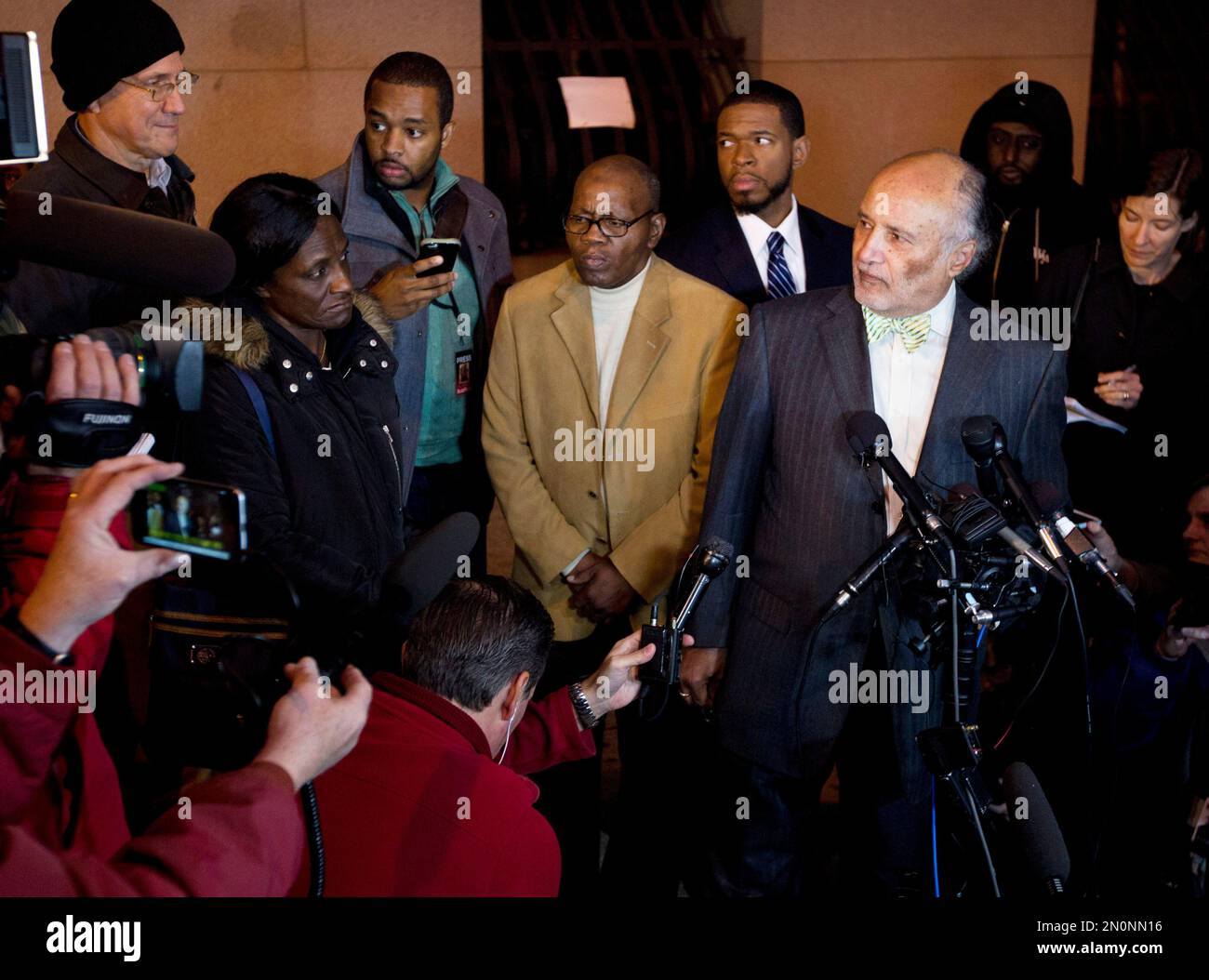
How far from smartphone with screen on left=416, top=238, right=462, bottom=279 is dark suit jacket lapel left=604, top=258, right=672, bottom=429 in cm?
49

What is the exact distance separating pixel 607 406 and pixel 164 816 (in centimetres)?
198

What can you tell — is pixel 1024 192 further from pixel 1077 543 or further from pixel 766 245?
pixel 1077 543

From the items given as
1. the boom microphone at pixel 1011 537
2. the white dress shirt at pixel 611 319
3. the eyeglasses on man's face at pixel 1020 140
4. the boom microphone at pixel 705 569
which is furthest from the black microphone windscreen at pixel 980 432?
the eyeglasses on man's face at pixel 1020 140

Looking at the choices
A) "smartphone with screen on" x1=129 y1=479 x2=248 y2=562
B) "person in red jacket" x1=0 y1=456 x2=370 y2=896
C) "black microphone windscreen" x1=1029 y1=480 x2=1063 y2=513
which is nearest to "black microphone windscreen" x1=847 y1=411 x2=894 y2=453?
"black microphone windscreen" x1=1029 y1=480 x2=1063 y2=513

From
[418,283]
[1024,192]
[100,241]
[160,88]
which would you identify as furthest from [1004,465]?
[1024,192]

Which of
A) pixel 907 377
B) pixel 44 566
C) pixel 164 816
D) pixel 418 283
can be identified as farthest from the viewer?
pixel 418 283

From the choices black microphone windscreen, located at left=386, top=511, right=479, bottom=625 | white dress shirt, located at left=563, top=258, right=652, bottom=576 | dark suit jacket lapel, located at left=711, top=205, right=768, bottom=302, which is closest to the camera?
black microphone windscreen, located at left=386, top=511, right=479, bottom=625

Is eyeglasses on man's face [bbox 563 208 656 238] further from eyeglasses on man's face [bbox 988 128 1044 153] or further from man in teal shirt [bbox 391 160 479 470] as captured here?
eyeglasses on man's face [bbox 988 128 1044 153]

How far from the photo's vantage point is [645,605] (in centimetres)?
344

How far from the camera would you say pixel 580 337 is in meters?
3.44

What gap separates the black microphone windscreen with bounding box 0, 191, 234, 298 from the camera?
173 centimetres

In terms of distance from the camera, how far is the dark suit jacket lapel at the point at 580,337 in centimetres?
343

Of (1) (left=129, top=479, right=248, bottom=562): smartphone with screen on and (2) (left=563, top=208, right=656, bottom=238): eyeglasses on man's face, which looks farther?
(2) (left=563, top=208, right=656, bottom=238): eyeglasses on man's face
